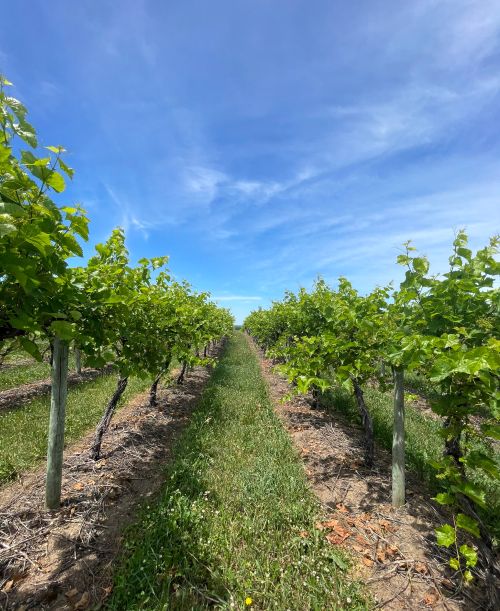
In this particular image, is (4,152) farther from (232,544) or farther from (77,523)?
(77,523)

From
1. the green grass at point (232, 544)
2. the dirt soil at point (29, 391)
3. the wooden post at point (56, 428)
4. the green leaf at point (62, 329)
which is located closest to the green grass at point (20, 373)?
Result: the dirt soil at point (29, 391)

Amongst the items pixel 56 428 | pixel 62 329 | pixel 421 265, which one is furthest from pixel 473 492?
pixel 56 428

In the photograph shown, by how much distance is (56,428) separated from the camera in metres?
4.62

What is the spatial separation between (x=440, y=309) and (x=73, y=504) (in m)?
5.70

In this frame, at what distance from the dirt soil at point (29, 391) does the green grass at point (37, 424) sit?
0.55 meters

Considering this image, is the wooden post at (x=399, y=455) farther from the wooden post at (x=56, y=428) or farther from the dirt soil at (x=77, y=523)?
the wooden post at (x=56, y=428)

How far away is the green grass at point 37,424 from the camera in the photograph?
238 inches

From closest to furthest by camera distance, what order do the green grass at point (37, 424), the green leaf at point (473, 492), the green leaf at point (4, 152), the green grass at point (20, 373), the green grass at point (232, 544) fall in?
the green leaf at point (4, 152) < the green leaf at point (473, 492) < the green grass at point (232, 544) < the green grass at point (37, 424) < the green grass at point (20, 373)

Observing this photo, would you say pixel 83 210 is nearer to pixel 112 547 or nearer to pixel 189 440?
pixel 112 547

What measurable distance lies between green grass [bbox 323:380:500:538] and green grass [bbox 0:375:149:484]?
270 inches

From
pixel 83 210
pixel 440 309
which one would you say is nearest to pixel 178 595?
pixel 83 210

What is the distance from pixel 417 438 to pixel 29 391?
1249 cm

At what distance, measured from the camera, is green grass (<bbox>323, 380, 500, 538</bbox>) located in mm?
5041

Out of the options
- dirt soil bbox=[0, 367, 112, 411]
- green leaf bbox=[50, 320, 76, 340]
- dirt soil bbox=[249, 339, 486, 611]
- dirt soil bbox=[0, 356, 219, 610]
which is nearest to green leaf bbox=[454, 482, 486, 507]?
dirt soil bbox=[249, 339, 486, 611]
